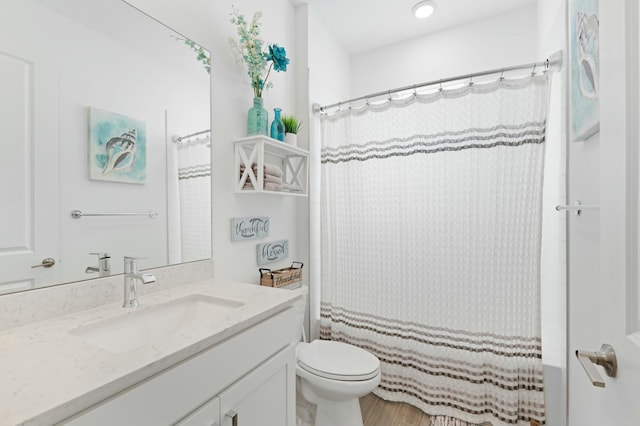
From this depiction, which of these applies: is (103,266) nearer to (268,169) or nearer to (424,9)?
(268,169)

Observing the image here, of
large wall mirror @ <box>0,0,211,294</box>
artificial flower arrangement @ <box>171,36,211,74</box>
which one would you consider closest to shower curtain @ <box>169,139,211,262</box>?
large wall mirror @ <box>0,0,211,294</box>

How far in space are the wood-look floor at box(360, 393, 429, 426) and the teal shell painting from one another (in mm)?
1789

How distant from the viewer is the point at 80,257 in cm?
97

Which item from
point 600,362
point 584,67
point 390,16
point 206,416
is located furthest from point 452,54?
point 206,416

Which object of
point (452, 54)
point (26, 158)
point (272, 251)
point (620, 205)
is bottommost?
point (272, 251)

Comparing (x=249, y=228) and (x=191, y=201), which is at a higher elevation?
(x=191, y=201)

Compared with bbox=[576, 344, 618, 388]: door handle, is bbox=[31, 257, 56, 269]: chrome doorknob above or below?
above

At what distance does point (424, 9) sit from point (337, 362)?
7.79 feet

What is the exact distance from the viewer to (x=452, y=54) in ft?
7.45

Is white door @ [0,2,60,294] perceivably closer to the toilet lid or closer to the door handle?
the toilet lid

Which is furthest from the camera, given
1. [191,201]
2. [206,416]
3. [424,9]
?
[424,9]

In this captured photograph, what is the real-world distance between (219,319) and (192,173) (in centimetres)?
75

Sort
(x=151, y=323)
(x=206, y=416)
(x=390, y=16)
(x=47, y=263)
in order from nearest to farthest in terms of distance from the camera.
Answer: (x=206, y=416) < (x=47, y=263) < (x=151, y=323) < (x=390, y=16)

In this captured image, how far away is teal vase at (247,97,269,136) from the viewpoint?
1.58 m
